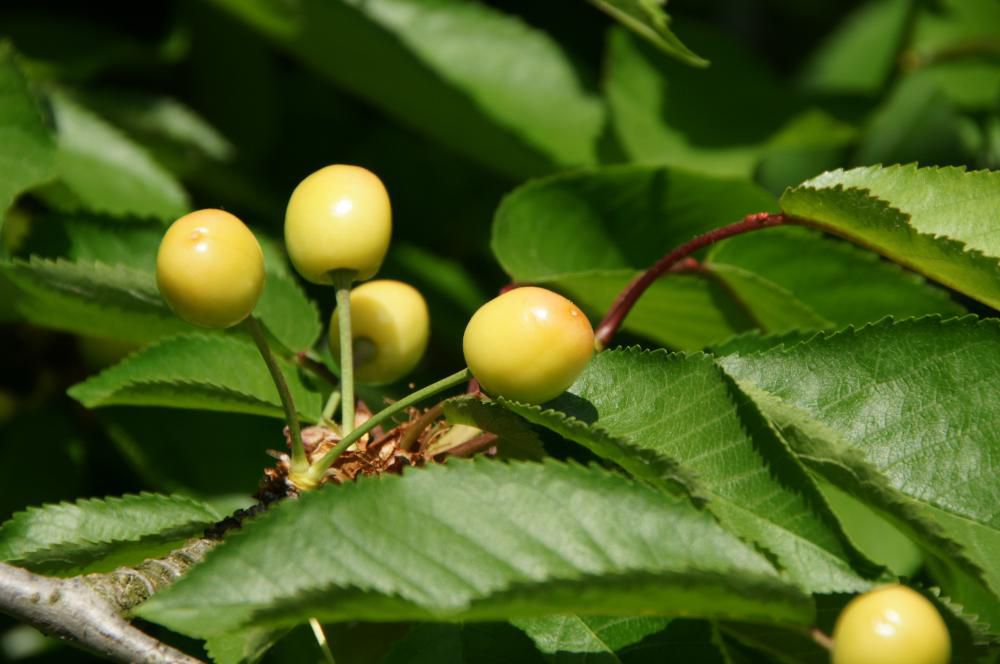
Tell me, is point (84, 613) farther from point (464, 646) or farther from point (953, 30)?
point (953, 30)

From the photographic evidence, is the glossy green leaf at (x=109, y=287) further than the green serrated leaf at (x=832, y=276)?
No

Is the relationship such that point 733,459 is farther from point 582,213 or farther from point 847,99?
point 847,99

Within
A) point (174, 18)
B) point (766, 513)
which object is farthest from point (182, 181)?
point (766, 513)

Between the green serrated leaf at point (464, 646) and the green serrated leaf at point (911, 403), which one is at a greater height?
the green serrated leaf at point (911, 403)

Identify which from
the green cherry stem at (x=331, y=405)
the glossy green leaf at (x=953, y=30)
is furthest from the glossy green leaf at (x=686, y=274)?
the glossy green leaf at (x=953, y=30)

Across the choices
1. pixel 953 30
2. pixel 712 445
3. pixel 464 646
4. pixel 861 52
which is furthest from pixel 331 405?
pixel 861 52

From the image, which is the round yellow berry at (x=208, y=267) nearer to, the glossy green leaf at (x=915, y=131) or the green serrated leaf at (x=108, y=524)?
the green serrated leaf at (x=108, y=524)

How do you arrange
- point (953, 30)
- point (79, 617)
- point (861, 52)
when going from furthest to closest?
1. point (861, 52)
2. point (953, 30)
3. point (79, 617)
